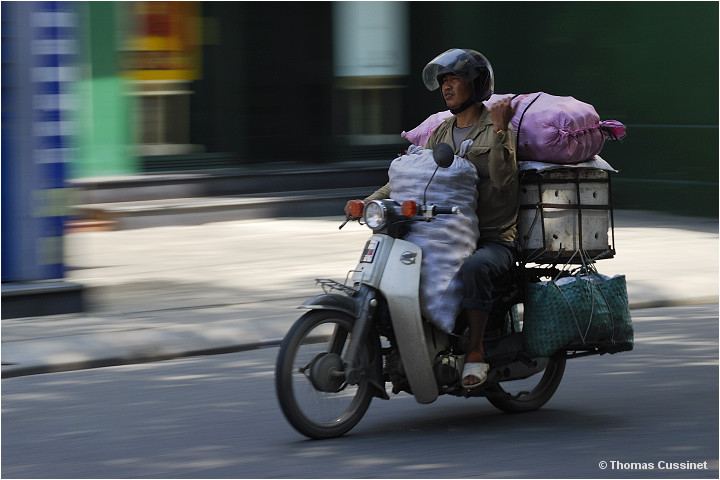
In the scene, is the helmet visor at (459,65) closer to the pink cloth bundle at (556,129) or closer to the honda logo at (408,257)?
the pink cloth bundle at (556,129)

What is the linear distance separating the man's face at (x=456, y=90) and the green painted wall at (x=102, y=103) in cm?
976

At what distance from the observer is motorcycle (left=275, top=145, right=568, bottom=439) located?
5.61 meters

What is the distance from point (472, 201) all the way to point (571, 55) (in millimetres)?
12700

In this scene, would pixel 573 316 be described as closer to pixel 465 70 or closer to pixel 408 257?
pixel 408 257

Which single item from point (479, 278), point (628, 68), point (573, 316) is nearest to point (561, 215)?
point (573, 316)

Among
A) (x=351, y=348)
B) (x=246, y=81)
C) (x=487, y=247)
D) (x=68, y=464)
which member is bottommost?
(x=68, y=464)

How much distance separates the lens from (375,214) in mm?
5738

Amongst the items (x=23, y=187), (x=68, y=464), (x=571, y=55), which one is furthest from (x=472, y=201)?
(x=571, y=55)

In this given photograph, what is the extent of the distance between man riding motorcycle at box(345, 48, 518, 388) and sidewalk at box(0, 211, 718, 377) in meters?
2.92

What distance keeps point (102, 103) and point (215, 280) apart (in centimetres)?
506

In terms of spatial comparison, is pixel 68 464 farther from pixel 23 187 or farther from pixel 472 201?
pixel 23 187

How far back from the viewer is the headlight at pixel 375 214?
18.7 ft

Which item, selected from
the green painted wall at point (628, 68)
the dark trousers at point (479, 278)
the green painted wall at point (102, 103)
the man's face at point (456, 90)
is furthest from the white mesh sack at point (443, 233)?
the green painted wall at point (628, 68)

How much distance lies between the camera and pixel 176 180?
622 inches
